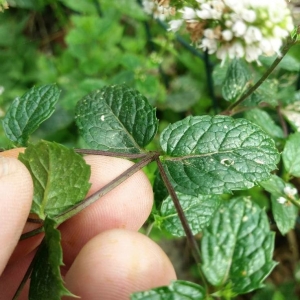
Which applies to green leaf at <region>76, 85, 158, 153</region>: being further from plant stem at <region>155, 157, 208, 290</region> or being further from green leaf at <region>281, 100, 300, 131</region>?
green leaf at <region>281, 100, 300, 131</region>

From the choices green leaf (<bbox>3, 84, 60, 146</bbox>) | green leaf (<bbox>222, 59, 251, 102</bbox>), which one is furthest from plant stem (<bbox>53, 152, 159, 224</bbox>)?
green leaf (<bbox>222, 59, 251, 102</bbox>)

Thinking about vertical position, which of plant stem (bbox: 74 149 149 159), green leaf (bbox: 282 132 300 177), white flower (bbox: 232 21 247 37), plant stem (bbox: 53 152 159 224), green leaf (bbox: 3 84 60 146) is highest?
white flower (bbox: 232 21 247 37)

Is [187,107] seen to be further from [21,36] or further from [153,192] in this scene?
[21,36]

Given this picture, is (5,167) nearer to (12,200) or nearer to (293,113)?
(12,200)

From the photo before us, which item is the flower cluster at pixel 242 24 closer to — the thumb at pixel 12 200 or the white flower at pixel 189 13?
the white flower at pixel 189 13

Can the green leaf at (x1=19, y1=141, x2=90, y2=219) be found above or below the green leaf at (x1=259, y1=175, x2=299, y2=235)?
above

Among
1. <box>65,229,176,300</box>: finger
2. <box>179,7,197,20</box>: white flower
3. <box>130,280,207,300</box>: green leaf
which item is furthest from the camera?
<box>179,7,197,20</box>: white flower

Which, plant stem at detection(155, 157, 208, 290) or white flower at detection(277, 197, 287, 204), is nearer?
plant stem at detection(155, 157, 208, 290)
